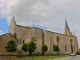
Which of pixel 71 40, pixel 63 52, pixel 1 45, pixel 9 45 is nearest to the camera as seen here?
pixel 9 45

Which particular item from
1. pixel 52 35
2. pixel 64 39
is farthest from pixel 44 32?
pixel 64 39

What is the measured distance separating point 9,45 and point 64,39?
30017 millimetres

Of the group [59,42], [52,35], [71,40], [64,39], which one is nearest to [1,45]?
[52,35]

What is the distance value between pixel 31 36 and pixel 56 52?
42.8 feet

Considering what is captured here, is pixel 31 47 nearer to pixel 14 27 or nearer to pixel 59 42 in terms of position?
pixel 14 27

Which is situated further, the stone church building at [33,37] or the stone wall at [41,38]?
the stone wall at [41,38]

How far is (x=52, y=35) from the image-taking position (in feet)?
161

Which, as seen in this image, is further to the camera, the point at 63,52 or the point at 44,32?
the point at 63,52

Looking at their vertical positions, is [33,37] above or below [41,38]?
above

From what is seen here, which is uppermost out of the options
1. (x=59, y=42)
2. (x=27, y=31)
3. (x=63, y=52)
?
(x=27, y=31)

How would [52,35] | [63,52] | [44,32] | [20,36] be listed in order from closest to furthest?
1. [20,36]
2. [44,32]
3. [52,35]
4. [63,52]

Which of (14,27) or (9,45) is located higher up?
(14,27)

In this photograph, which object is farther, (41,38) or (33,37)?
(41,38)

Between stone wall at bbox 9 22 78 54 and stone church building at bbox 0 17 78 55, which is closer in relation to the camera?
stone church building at bbox 0 17 78 55
